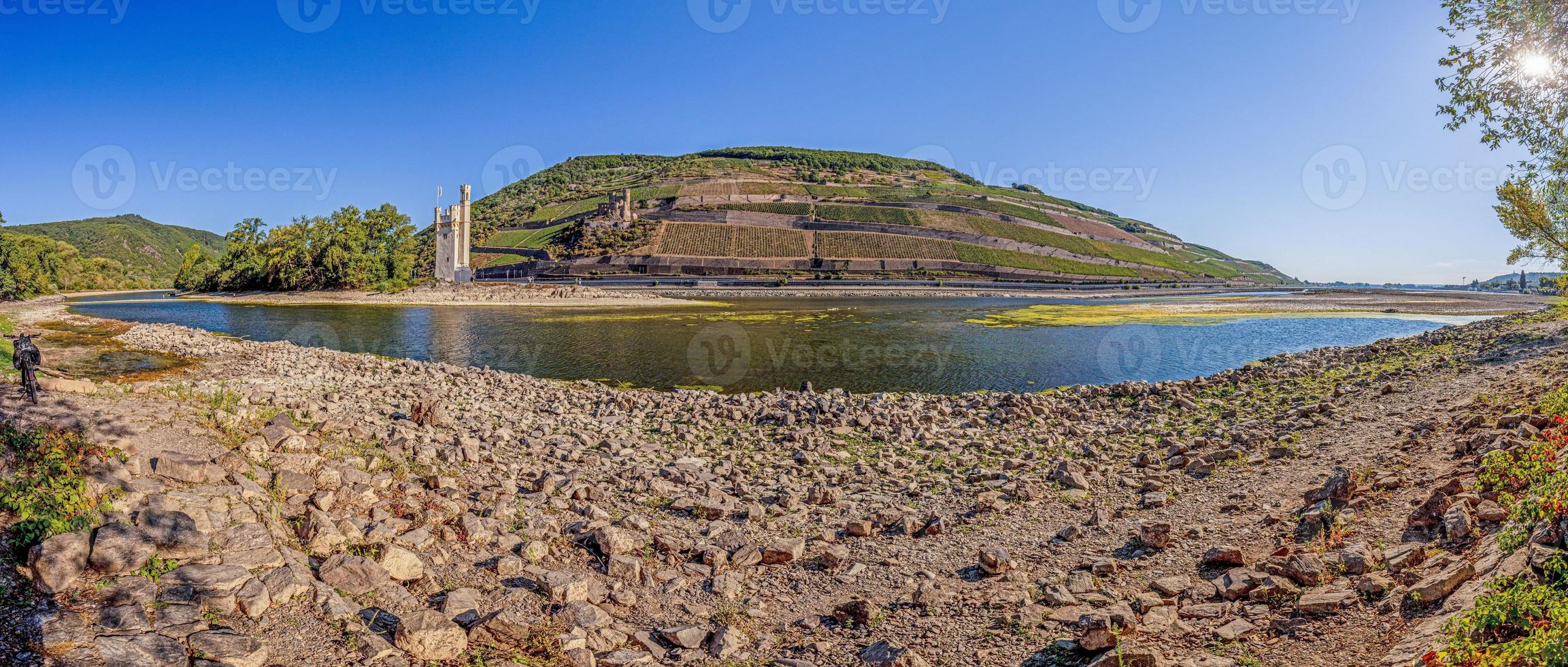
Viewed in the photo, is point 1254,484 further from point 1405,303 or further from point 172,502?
point 1405,303

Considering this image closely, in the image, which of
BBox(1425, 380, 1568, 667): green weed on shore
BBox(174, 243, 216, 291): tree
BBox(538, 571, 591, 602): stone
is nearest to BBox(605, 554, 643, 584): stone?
BBox(538, 571, 591, 602): stone

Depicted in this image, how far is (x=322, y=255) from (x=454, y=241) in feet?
113

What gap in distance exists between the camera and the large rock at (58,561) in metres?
4.92

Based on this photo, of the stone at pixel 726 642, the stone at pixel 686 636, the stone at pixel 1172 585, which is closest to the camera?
the stone at pixel 726 642

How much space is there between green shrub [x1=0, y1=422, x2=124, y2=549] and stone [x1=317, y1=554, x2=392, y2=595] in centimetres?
194

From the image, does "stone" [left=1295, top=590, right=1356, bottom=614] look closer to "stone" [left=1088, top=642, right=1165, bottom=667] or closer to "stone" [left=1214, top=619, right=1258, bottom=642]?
"stone" [left=1214, top=619, right=1258, bottom=642]

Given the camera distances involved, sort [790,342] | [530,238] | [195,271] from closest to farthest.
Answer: [790,342]
[195,271]
[530,238]

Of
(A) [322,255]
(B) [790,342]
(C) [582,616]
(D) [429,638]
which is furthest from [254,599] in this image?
(A) [322,255]

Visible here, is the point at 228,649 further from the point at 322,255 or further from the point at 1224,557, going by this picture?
the point at 322,255

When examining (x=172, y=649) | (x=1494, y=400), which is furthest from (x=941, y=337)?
(x=172, y=649)

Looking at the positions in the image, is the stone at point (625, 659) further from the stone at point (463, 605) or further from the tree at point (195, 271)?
the tree at point (195, 271)

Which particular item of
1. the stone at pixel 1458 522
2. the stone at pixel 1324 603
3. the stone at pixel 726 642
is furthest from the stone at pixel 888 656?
the stone at pixel 1458 522

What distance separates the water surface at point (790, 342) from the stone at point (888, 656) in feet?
57.1

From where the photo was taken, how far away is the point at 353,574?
6.09m
